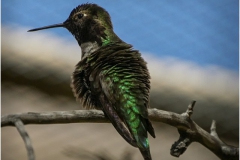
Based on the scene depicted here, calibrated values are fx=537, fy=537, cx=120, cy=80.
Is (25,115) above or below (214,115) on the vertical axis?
below

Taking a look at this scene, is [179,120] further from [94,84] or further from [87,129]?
[87,129]

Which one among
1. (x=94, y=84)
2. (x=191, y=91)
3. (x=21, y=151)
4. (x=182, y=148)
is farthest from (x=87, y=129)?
(x=94, y=84)

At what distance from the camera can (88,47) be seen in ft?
2.72

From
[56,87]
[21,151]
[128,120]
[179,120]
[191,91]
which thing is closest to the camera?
[128,120]

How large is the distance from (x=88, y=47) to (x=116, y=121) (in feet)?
0.61

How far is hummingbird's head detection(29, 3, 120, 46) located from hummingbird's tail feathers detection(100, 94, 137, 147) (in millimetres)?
149

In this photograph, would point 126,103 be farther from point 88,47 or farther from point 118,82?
point 88,47

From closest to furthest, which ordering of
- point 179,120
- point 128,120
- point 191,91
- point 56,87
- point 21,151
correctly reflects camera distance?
point 128,120 < point 179,120 < point 56,87 < point 191,91 < point 21,151

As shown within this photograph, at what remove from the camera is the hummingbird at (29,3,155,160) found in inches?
26.1

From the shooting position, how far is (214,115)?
134 centimetres

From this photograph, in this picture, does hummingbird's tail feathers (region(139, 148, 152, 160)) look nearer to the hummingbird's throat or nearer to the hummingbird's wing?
the hummingbird's wing

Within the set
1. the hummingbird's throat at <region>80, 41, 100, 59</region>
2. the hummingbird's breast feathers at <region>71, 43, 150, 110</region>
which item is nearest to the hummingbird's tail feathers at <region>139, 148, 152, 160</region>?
the hummingbird's breast feathers at <region>71, 43, 150, 110</region>

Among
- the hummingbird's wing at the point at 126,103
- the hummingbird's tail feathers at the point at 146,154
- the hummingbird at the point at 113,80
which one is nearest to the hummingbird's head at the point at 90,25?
the hummingbird at the point at 113,80

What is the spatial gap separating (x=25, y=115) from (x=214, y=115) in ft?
2.45
